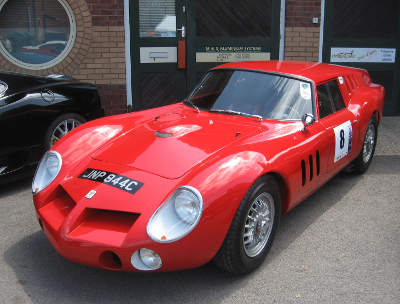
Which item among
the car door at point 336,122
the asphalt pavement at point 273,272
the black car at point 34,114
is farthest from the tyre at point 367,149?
the black car at point 34,114

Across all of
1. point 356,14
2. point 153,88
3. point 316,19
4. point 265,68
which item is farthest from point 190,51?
point 265,68

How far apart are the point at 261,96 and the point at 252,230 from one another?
1317 mm

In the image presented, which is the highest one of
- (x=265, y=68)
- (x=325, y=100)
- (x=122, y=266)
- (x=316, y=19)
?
(x=316, y=19)

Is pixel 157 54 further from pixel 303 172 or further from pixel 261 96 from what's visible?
pixel 303 172

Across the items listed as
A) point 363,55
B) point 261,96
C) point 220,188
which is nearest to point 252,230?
point 220,188

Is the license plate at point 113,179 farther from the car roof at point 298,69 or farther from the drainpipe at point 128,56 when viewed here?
the drainpipe at point 128,56

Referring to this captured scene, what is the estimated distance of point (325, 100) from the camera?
158 inches

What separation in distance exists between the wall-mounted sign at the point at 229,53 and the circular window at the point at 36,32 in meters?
2.19

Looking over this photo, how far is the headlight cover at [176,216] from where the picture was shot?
2449 millimetres

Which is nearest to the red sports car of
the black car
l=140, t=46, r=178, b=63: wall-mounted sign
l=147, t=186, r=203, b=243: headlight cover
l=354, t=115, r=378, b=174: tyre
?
l=147, t=186, r=203, b=243: headlight cover

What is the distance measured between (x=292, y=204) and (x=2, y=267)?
213 centimetres

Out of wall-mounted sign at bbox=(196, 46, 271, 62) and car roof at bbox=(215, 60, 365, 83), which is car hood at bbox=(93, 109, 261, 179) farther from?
wall-mounted sign at bbox=(196, 46, 271, 62)

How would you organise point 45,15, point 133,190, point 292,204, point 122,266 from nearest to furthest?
point 122,266, point 133,190, point 292,204, point 45,15

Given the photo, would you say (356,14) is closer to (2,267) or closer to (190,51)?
(190,51)
